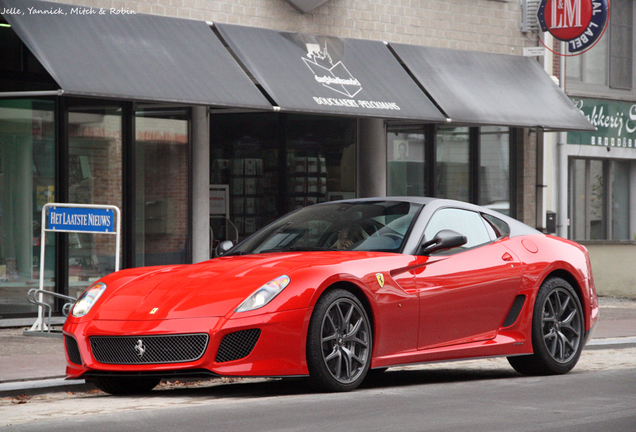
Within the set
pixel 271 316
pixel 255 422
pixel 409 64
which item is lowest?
pixel 255 422

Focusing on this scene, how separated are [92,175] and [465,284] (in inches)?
285

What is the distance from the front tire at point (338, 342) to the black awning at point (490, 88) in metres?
9.77

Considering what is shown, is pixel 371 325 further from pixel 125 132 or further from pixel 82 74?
pixel 125 132

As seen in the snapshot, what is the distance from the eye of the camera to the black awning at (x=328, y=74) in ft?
47.3

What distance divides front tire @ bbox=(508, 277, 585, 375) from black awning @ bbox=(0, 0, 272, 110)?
604 centimetres

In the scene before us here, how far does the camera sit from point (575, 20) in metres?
18.6

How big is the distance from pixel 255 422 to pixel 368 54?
11.4 m

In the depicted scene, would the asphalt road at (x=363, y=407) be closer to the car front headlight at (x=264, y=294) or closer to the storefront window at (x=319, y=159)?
the car front headlight at (x=264, y=294)

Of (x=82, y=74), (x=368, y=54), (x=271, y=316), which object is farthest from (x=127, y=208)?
(x=271, y=316)

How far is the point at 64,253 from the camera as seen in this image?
13125 millimetres

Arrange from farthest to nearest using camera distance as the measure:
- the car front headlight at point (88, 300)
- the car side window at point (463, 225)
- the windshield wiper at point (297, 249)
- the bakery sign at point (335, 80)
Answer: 1. the bakery sign at point (335, 80)
2. the car side window at point (463, 225)
3. the windshield wiper at point (297, 249)
4. the car front headlight at point (88, 300)

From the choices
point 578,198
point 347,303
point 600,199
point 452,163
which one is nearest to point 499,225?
point 347,303

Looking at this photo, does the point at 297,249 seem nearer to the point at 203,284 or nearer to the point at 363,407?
the point at 203,284

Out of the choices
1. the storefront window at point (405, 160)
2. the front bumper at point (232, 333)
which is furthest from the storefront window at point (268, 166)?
the front bumper at point (232, 333)
